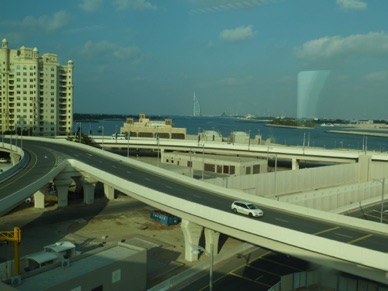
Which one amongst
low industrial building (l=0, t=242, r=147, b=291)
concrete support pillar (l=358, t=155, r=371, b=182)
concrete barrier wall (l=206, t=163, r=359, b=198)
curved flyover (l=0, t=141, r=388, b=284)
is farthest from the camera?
concrete support pillar (l=358, t=155, r=371, b=182)

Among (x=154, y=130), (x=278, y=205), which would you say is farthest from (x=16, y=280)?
(x=154, y=130)

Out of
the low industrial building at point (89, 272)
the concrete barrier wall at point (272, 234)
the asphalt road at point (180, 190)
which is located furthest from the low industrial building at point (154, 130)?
the low industrial building at point (89, 272)

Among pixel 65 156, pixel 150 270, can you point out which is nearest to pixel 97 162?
pixel 65 156

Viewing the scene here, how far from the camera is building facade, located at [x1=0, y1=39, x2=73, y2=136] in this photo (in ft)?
317

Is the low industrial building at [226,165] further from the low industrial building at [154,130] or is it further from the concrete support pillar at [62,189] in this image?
the low industrial building at [154,130]

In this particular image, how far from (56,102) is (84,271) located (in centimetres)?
9133

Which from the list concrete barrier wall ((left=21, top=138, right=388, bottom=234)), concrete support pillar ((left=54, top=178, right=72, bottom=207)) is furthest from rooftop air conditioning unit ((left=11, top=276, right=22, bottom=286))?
concrete support pillar ((left=54, top=178, right=72, bottom=207))

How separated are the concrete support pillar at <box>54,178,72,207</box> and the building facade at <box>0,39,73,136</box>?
208 ft

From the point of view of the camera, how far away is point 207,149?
6328 centimetres

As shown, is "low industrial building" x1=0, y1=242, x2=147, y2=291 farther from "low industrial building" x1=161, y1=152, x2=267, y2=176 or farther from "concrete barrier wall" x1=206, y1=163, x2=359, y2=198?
"low industrial building" x1=161, y1=152, x2=267, y2=176

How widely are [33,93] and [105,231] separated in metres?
77.9

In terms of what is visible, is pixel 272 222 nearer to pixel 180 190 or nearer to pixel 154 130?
pixel 180 190

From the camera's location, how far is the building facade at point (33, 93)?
317 ft

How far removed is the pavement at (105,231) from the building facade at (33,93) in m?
65.4
